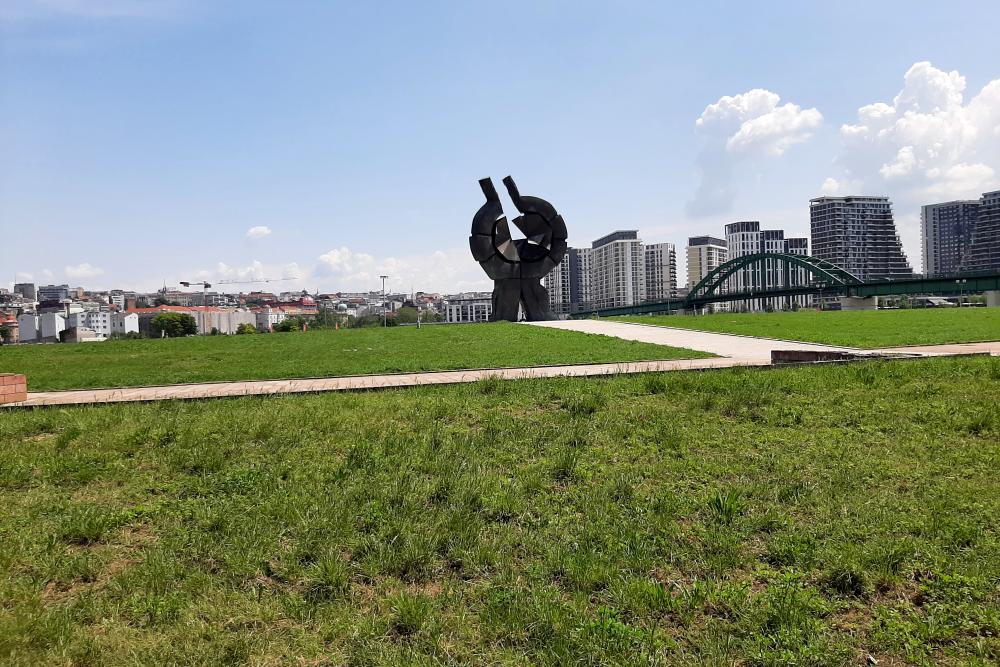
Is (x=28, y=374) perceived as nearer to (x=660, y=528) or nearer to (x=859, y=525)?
(x=660, y=528)

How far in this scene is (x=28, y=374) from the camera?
14445 millimetres

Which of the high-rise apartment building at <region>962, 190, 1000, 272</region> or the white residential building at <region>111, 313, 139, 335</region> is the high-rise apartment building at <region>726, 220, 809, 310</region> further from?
the white residential building at <region>111, 313, 139, 335</region>

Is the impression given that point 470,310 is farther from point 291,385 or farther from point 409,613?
point 409,613

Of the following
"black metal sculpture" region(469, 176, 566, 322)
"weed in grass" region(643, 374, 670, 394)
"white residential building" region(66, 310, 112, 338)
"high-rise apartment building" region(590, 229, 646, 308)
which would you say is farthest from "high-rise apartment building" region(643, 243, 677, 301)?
"weed in grass" region(643, 374, 670, 394)

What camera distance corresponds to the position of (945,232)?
18462 centimetres

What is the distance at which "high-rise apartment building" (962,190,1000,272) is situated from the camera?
141250mm

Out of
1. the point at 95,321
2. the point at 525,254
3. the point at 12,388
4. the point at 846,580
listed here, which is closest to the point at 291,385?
the point at 12,388

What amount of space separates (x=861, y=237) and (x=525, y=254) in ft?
509

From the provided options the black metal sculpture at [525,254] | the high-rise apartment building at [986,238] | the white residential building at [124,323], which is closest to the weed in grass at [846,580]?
the black metal sculpture at [525,254]

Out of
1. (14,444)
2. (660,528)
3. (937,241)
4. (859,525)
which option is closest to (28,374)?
(14,444)

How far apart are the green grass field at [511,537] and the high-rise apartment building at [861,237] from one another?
178 metres

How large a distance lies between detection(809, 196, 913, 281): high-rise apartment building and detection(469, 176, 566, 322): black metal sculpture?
14514 centimetres

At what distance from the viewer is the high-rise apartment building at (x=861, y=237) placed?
165 metres

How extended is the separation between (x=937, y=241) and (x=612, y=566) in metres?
220
